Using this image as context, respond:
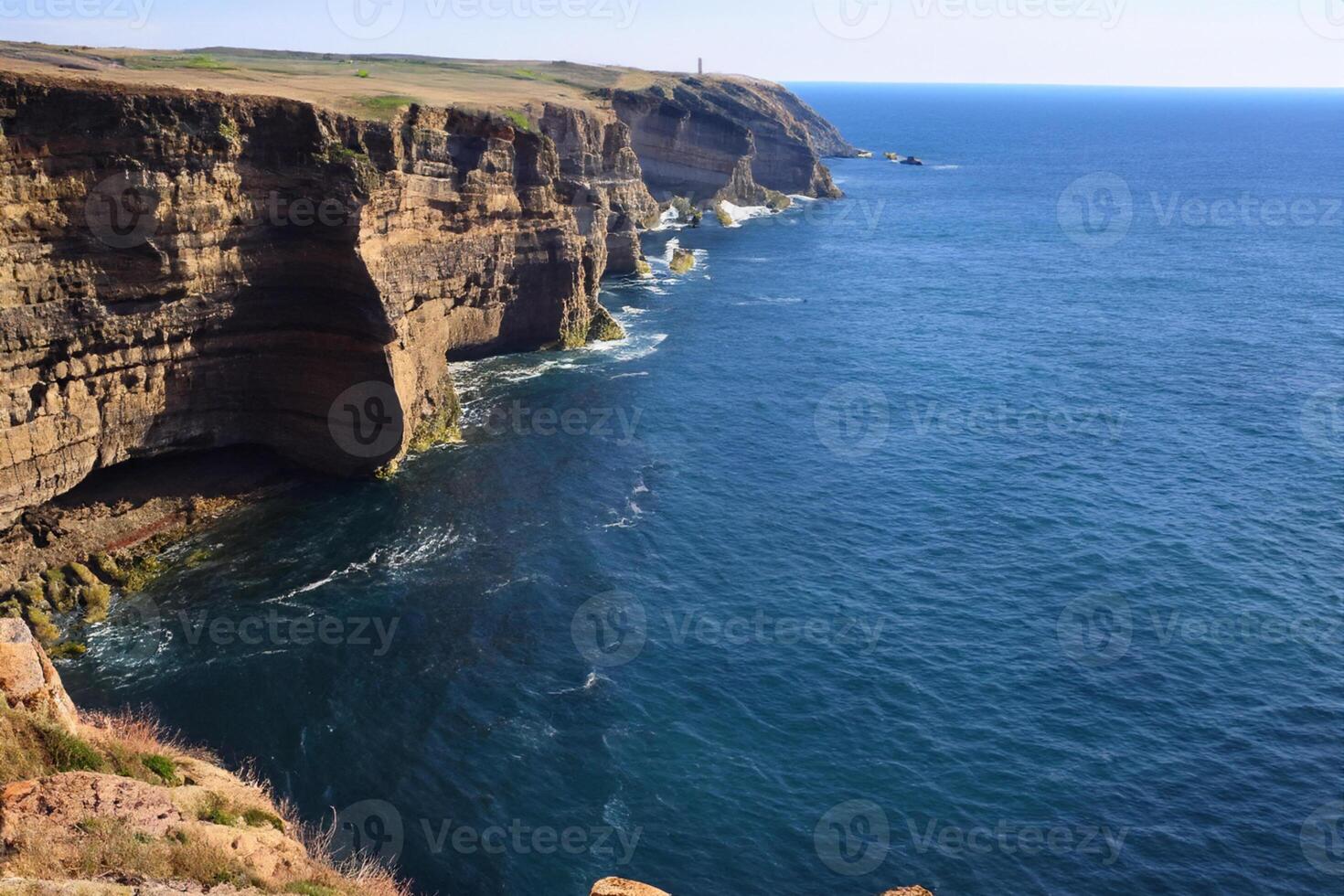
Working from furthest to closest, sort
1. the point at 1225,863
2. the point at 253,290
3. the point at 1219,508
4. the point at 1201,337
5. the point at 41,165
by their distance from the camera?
the point at 1201,337 < the point at 1219,508 < the point at 253,290 < the point at 41,165 < the point at 1225,863

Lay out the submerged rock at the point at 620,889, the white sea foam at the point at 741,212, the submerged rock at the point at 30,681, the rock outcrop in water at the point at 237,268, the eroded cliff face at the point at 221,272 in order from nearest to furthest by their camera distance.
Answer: the submerged rock at the point at 620,889
the submerged rock at the point at 30,681
the eroded cliff face at the point at 221,272
the rock outcrop in water at the point at 237,268
the white sea foam at the point at 741,212

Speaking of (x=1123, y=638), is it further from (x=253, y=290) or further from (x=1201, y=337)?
(x=1201, y=337)

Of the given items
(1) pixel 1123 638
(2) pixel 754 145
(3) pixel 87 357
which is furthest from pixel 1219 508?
(2) pixel 754 145

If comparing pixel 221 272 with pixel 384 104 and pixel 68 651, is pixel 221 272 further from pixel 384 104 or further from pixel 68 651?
pixel 68 651

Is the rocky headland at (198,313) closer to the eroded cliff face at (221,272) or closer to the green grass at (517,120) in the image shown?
the eroded cliff face at (221,272)

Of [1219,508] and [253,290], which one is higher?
[253,290]

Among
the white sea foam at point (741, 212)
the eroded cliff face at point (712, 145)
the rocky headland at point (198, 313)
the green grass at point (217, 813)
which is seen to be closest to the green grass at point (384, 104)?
the rocky headland at point (198, 313)

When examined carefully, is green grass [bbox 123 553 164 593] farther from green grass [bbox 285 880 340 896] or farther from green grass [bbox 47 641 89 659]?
green grass [bbox 285 880 340 896]
